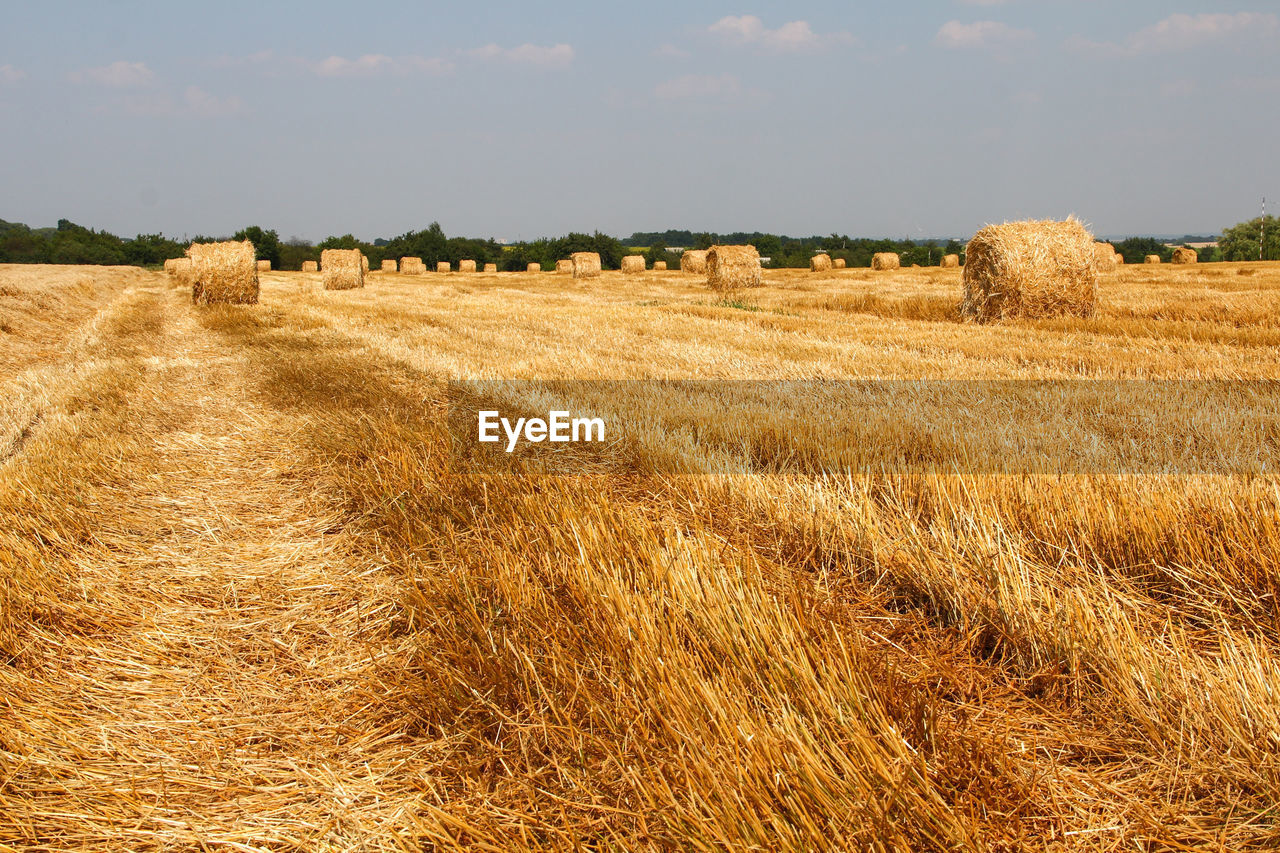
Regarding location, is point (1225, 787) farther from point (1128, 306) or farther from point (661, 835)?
point (1128, 306)

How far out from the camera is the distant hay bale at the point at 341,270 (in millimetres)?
25594

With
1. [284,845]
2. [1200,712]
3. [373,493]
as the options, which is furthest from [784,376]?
[284,845]

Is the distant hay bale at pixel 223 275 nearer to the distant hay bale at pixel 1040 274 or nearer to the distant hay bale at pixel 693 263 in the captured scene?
the distant hay bale at pixel 1040 274

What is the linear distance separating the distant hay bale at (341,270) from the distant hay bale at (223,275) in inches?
294

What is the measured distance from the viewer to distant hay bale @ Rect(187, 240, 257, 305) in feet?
57.3

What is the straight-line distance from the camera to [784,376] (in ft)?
20.2

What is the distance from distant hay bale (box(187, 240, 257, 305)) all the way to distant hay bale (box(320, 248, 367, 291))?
294 inches

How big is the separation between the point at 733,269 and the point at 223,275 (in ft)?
45.8

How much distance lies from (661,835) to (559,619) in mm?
752

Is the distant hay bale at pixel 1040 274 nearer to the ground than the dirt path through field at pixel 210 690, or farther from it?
farther from it

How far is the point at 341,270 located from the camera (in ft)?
84.6
